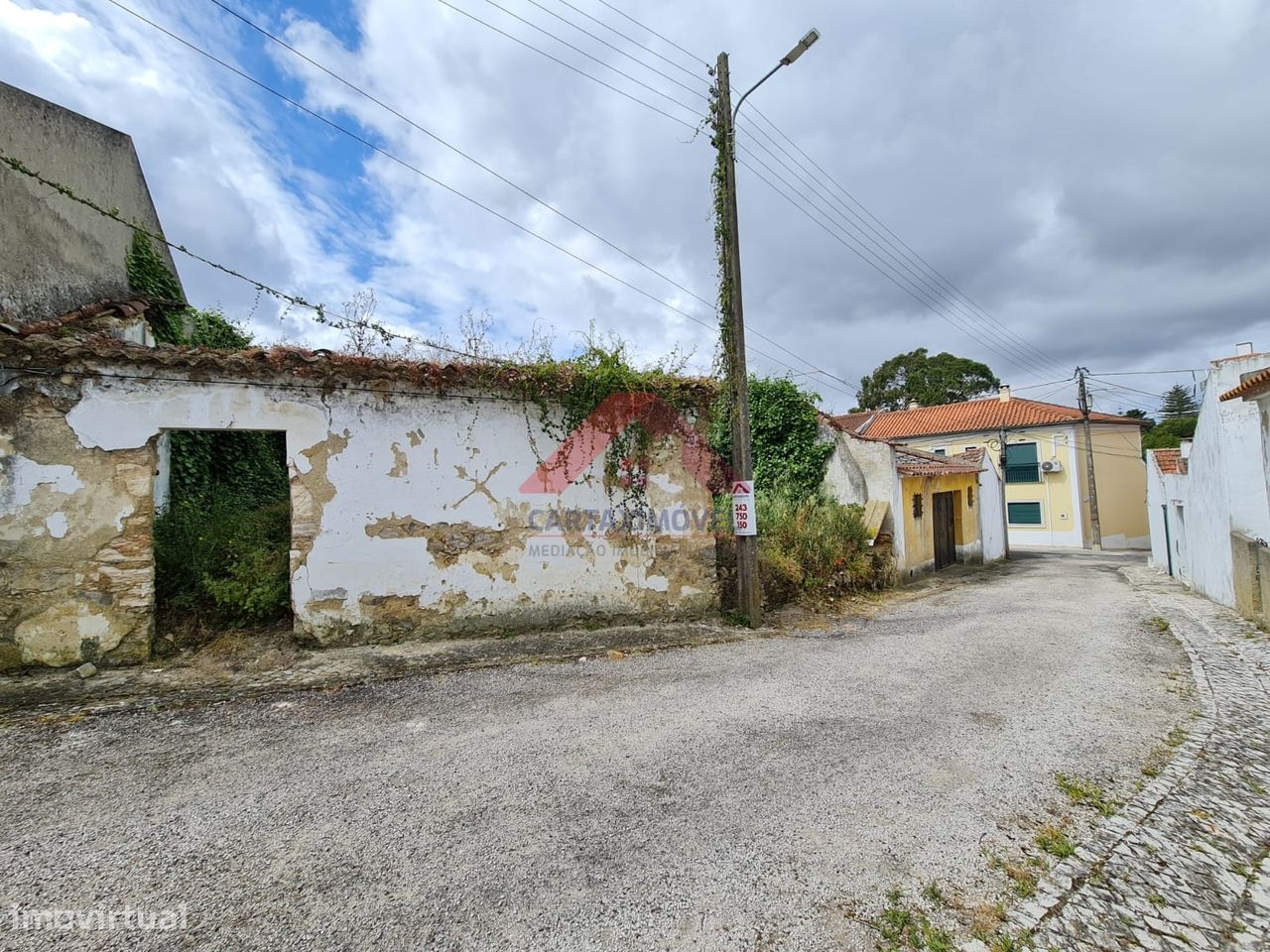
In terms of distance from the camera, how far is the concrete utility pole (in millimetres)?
7645

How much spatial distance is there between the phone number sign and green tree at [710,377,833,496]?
5.72 m

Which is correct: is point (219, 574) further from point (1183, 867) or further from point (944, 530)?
point (944, 530)

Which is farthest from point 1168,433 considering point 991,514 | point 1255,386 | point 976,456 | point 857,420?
point 1255,386

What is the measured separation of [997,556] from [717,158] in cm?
1869

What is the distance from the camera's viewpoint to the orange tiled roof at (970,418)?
28438 millimetres

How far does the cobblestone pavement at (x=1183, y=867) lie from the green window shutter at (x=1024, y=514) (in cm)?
2926

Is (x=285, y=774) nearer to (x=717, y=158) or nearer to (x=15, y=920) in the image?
(x=15, y=920)

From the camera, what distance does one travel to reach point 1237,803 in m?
3.25

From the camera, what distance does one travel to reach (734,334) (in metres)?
7.73

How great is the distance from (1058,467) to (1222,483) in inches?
843

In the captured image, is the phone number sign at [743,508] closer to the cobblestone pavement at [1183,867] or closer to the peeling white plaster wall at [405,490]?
the peeling white plaster wall at [405,490]

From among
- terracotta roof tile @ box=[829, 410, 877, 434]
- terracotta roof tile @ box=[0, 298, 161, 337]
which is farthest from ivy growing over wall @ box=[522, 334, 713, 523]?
terracotta roof tile @ box=[829, 410, 877, 434]

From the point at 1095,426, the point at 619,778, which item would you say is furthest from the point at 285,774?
the point at 1095,426
